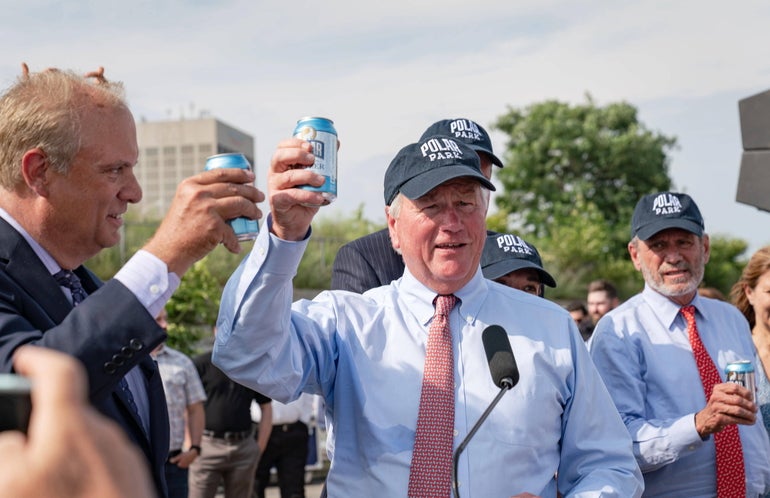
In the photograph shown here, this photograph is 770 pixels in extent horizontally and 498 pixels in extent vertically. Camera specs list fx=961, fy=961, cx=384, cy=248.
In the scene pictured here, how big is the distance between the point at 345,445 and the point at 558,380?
721 millimetres

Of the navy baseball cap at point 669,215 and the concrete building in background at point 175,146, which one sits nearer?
the navy baseball cap at point 669,215

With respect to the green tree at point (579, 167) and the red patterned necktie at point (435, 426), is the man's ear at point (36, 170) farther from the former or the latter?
the green tree at point (579, 167)

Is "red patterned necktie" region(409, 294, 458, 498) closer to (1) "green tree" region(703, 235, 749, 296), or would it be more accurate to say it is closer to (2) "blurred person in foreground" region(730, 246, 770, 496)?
(2) "blurred person in foreground" region(730, 246, 770, 496)

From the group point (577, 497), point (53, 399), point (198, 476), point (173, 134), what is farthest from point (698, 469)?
point (173, 134)

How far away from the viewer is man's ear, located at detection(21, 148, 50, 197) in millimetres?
2449

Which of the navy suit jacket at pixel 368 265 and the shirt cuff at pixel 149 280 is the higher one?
the navy suit jacket at pixel 368 265

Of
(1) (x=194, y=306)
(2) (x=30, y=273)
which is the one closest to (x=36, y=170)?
(2) (x=30, y=273)

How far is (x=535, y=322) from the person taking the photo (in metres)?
3.24

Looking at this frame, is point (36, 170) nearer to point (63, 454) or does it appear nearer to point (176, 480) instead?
point (63, 454)

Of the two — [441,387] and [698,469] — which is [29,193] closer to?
[441,387]

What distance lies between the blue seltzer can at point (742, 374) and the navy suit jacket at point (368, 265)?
1.54 metres

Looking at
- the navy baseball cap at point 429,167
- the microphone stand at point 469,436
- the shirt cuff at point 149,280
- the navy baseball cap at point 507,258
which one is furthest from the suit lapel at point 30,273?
the navy baseball cap at point 507,258

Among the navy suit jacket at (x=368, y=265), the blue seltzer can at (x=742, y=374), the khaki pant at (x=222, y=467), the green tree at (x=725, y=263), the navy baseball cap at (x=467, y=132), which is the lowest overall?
the khaki pant at (x=222, y=467)

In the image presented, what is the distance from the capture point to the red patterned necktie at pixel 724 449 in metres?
4.51
